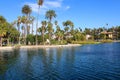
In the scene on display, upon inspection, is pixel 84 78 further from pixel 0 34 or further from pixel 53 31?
pixel 53 31

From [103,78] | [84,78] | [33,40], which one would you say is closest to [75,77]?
[84,78]

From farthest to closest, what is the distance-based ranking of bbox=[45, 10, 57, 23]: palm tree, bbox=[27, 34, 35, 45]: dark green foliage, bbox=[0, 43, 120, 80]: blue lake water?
bbox=[45, 10, 57, 23]: palm tree
bbox=[27, 34, 35, 45]: dark green foliage
bbox=[0, 43, 120, 80]: blue lake water

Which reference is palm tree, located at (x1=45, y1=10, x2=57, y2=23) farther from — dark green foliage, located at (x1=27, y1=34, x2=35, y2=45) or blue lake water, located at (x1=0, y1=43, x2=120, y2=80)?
blue lake water, located at (x1=0, y1=43, x2=120, y2=80)

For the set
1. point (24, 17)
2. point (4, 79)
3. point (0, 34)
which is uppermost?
point (24, 17)

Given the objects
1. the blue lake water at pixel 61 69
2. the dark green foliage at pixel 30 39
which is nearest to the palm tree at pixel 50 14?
the dark green foliage at pixel 30 39

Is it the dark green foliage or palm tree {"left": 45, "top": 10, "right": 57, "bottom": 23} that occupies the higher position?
palm tree {"left": 45, "top": 10, "right": 57, "bottom": 23}

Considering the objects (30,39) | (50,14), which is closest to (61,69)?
(30,39)

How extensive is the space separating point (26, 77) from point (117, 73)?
1387 cm

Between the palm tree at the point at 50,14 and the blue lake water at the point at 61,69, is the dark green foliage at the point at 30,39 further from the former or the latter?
the blue lake water at the point at 61,69

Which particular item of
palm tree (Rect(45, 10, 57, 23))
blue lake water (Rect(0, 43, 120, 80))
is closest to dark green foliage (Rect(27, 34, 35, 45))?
palm tree (Rect(45, 10, 57, 23))

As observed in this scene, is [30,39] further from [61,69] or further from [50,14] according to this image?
[61,69]

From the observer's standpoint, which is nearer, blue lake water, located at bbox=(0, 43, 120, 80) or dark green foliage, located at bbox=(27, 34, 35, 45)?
blue lake water, located at bbox=(0, 43, 120, 80)

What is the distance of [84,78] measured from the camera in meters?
34.2

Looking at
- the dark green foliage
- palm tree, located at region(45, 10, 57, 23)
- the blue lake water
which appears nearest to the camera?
the blue lake water
